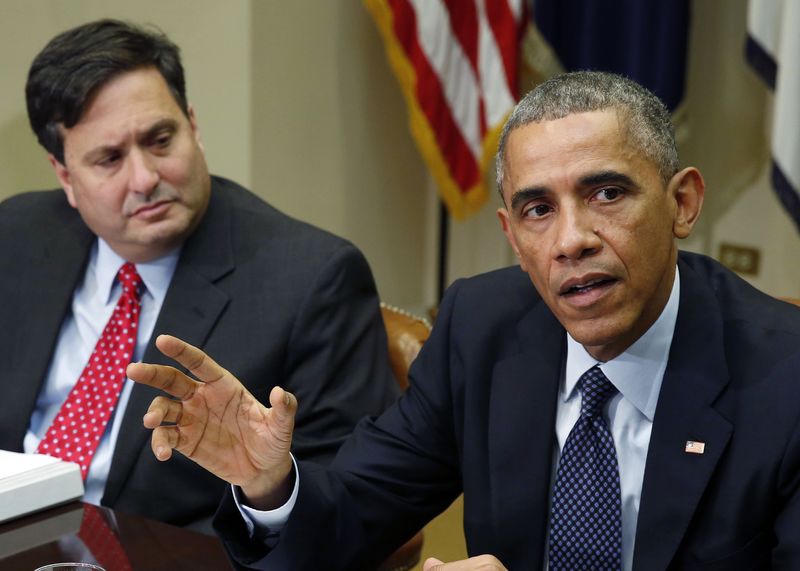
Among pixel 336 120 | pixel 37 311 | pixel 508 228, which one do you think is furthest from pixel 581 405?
pixel 336 120

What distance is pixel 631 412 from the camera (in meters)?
1.83

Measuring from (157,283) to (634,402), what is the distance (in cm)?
122

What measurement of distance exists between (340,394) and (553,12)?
2.63 m

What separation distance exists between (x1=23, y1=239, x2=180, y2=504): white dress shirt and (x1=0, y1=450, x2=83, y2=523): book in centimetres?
47

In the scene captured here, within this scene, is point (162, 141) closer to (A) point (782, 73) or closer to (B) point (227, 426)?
(B) point (227, 426)

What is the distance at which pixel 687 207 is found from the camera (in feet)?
5.87

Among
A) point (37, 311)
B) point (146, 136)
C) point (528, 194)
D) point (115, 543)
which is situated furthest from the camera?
point (37, 311)

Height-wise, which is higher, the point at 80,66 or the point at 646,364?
the point at 80,66

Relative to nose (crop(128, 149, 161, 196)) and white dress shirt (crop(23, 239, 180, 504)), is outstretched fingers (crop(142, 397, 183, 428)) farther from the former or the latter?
nose (crop(128, 149, 161, 196))

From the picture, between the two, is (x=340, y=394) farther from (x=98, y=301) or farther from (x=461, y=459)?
(x=98, y=301)

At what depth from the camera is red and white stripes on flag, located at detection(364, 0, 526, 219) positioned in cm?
450

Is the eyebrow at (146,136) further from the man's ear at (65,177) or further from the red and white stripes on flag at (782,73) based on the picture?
the red and white stripes on flag at (782,73)

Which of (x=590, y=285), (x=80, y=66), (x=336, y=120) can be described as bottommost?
(x=590, y=285)

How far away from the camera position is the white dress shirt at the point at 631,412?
5.94 ft
